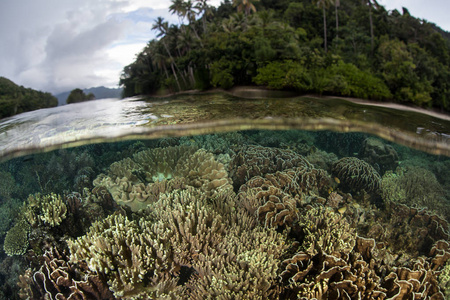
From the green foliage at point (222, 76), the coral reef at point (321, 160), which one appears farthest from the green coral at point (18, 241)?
the green foliage at point (222, 76)

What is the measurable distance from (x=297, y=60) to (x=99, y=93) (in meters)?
12.0

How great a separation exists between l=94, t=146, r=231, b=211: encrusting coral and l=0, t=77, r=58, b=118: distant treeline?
14.1ft

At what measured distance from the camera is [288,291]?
3748 millimetres

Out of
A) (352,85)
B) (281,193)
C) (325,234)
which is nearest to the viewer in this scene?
(325,234)

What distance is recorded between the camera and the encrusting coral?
18.5 feet

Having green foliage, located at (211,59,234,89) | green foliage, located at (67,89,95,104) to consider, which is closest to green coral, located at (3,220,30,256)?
green foliage, located at (67,89,95,104)

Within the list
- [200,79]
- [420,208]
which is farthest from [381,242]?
[200,79]

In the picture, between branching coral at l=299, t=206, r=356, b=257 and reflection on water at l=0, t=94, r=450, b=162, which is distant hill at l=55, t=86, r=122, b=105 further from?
branching coral at l=299, t=206, r=356, b=257

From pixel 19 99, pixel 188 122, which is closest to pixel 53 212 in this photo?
pixel 188 122

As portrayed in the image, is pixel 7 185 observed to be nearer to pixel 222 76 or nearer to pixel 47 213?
pixel 47 213

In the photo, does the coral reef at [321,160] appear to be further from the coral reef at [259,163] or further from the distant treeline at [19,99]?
the distant treeline at [19,99]

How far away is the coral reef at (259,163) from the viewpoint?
6340 millimetres

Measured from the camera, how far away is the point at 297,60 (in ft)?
51.7

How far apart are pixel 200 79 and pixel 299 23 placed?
28.7m
